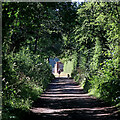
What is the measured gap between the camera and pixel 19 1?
9.44 m

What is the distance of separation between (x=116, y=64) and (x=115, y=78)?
0.62 metres

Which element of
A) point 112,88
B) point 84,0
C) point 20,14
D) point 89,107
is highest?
point 84,0

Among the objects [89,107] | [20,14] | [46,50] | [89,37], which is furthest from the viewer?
[46,50]

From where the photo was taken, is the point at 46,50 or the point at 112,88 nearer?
the point at 112,88

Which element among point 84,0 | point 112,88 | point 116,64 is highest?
point 84,0

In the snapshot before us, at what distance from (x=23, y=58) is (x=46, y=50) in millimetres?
14828

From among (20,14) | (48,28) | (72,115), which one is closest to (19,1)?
(20,14)

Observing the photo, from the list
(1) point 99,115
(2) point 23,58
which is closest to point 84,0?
(2) point 23,58

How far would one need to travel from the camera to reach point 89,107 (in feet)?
37.8

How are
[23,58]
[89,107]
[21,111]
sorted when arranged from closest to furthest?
[21,111] < [89,107] < [23,58]

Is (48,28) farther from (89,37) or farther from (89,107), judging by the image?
(89,107)

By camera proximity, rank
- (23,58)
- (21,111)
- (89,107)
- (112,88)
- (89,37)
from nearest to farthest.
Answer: (21,111), (112,88), (89,107), (23,58), (89,37)

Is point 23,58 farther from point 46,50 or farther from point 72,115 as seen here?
point 46,50

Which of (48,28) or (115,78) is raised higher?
(48,28)
